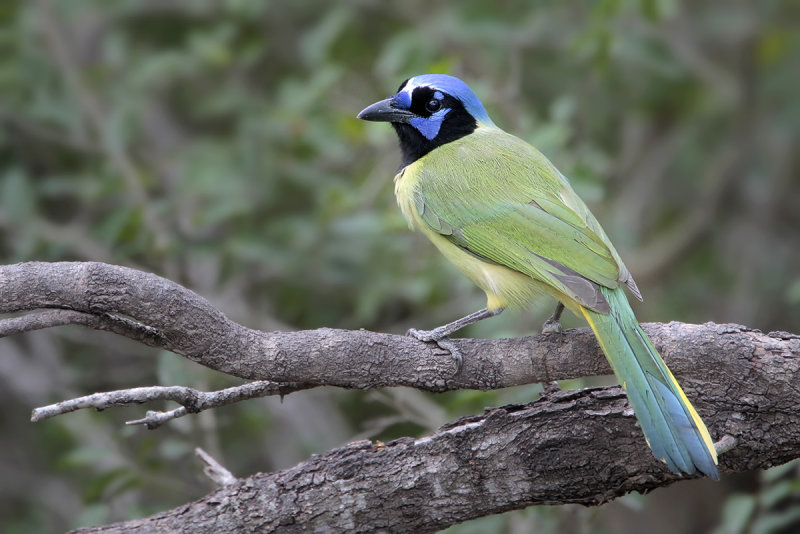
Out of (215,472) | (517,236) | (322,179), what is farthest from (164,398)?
(322,179)

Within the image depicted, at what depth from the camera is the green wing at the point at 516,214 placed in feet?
11.5

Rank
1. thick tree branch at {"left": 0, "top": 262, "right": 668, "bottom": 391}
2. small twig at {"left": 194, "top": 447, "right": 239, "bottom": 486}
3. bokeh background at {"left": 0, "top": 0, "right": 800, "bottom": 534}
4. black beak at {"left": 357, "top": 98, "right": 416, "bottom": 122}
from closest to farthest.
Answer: thick tree branch at {"left": 0, "top": 262, "right": 668, "bottom": 391}
small twig at {"left": 194, "top": 447, "right": 239, "bottom": 486}
black beak at {"left": 357, "top": 98, "right": 416, "bottom": 122}
bokeh background at {"left": 0, "top": 0, "right": 800, "bottom": 534}

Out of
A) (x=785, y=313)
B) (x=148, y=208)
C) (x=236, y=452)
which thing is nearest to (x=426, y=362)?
(x=148, y=208)

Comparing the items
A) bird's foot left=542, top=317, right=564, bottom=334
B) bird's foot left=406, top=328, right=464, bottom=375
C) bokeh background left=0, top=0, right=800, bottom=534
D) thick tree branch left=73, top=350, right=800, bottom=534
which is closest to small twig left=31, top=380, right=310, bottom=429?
thick tree branch left=73, top=350, right=800, bottom=534

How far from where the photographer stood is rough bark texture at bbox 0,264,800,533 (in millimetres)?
2965

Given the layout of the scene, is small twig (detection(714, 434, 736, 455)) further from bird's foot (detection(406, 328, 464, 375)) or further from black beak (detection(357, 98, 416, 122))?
black beak (detection(357, 98, 416, 122))

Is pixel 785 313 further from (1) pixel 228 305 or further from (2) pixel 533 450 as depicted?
(2) pixel 533 450

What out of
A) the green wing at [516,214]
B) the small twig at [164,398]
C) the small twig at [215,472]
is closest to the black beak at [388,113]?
the green wing at [516,214]

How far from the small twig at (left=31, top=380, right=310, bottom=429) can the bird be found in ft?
1.89

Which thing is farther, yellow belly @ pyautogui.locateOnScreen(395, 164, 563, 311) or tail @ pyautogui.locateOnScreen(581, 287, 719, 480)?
yellow belly @ pyautogui.locateOnScreen(395, 164, 563, 311)

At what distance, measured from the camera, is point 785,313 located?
22.0ft

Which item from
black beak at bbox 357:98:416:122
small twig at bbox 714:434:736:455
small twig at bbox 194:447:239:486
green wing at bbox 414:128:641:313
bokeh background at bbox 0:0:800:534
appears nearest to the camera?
small twig at bbox 714:434:736:455

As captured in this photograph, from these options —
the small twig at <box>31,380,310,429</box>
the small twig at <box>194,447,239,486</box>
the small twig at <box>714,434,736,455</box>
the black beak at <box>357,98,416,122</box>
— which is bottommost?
the small twig at <box>714,434,736,455</box>

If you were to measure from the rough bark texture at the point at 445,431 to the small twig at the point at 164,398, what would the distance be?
0.13 m
